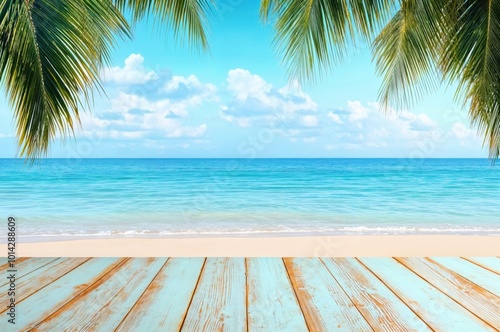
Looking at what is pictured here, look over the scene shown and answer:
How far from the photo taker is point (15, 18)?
73.4 inches

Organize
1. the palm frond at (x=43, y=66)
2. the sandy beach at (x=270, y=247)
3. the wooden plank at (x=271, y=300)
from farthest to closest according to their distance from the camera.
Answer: the sandy beach at (x=270, y=247)
the palm frond at (x=43, y=66)
the wooden plank at (x=271, y=300)

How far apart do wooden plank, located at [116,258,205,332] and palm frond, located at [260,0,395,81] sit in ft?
5.10

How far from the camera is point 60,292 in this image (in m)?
1.87

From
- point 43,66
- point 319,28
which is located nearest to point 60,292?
point 43,66

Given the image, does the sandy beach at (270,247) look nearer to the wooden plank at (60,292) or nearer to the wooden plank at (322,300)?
the wooden plank at (60,292)

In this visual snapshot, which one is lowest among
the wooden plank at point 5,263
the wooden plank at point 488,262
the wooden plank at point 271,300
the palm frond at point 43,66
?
the wooden plank at point 5,263

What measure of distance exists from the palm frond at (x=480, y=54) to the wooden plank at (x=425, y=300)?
123 cm

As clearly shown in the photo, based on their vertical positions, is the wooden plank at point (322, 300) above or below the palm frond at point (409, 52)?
below

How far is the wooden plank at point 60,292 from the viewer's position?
5.22 ft

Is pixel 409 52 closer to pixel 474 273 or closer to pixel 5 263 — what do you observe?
pixel 474 273

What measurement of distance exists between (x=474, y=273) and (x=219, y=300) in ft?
4.11

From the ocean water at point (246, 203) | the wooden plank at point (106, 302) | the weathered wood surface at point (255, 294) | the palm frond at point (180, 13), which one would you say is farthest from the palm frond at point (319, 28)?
the ocean water at point (246, 203)

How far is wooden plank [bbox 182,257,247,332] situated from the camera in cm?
153

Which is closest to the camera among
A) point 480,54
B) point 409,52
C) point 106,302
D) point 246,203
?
point 106,302
